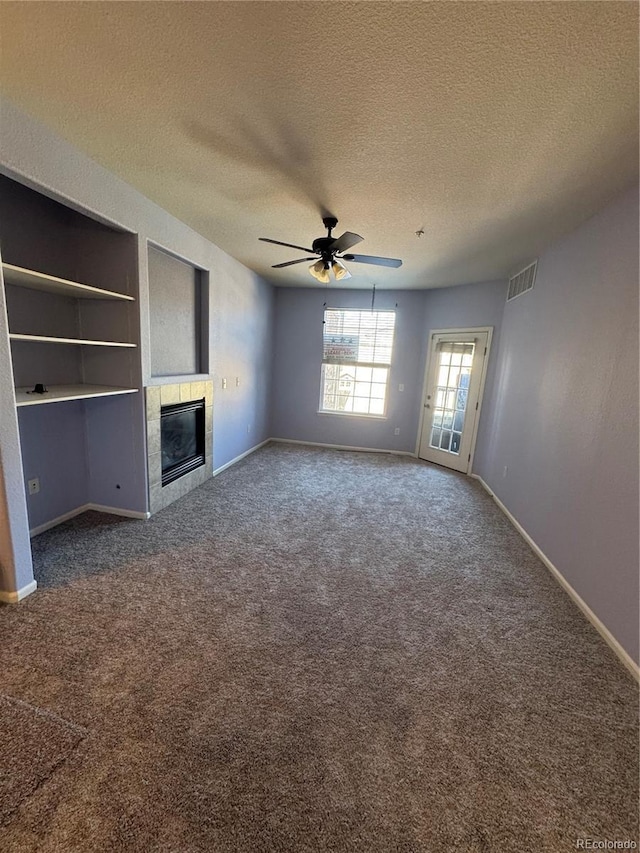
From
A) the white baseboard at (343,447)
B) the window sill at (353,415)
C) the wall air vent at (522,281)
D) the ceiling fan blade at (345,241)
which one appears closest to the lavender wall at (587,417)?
the wall air vent at (522,281)

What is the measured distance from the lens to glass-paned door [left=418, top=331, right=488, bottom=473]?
4645mm

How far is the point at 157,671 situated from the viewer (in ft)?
5.23

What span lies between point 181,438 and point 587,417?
3.56 meters

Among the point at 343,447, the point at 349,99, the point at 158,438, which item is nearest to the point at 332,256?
the point at 349,99

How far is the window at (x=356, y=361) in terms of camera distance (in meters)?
5.52

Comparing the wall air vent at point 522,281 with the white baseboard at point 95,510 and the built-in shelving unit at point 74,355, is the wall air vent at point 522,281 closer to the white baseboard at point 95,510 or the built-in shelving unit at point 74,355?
the built-in shelving unit at point 74,355

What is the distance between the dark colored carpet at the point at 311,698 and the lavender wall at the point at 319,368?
307 cm

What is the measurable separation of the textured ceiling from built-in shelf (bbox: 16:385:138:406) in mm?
1549

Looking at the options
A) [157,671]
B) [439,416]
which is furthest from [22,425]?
[439,416]

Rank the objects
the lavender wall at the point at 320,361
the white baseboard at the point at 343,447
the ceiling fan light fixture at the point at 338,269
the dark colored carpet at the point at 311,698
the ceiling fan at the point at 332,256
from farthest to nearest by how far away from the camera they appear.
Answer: the white baseboard at the point at 343,447 < the lavender wall at the point at 320,361 < the ceiling fan light fixture at the point at 338,269 < the ceiling fan at the point at 332,256 < the dark colored carpet at the point at 311,698

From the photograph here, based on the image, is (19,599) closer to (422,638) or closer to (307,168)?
(422,638)

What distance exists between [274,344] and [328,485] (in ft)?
9.45

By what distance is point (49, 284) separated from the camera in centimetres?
223

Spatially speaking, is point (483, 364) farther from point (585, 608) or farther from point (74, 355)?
point (74, 355)
